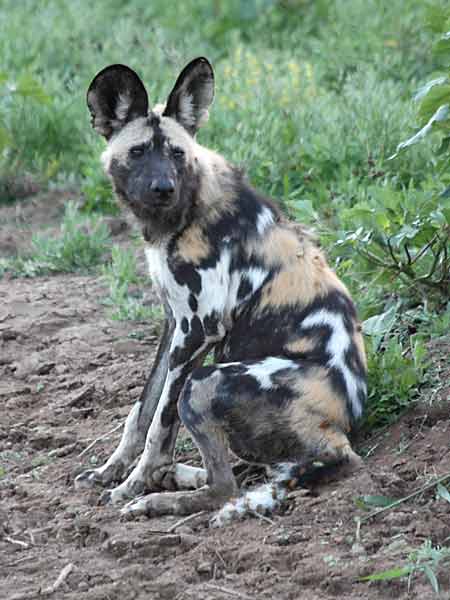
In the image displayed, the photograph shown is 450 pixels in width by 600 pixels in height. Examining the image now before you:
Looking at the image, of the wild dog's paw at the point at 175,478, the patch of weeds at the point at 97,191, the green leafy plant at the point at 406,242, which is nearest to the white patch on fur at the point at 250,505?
the wild dog's paw at the point at 175,478

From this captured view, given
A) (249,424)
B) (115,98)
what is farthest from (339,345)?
(115,98)

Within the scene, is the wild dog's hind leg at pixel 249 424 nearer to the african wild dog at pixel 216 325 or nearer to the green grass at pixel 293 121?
the african wild dog at pixel 216 325

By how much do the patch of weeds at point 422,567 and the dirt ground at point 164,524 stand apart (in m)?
0.03

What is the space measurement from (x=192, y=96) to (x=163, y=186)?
54 centimetres

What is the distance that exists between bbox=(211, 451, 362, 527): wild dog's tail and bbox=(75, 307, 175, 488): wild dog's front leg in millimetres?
670

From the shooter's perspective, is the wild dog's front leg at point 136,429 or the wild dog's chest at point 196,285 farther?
the wild dog's front leg at point 136,429

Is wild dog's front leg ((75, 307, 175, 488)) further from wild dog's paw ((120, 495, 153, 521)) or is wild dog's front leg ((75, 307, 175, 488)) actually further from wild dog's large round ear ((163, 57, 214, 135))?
wild dog's large round ear ((163, 57, 214, 135))

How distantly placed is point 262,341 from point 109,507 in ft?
2.79

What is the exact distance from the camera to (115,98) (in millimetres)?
4730

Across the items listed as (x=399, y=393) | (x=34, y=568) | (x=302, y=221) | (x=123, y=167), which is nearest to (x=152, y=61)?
(x=302, y=221)

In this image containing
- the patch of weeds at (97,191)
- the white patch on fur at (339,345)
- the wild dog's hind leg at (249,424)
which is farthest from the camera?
the patch of weeds at (97,191)

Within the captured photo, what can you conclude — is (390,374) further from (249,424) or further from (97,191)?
(97,191)

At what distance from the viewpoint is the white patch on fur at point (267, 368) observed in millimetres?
4219

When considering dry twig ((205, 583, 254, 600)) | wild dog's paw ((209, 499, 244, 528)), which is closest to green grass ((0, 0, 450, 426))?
wild dog's paw ((209, 499, 244, 528))
